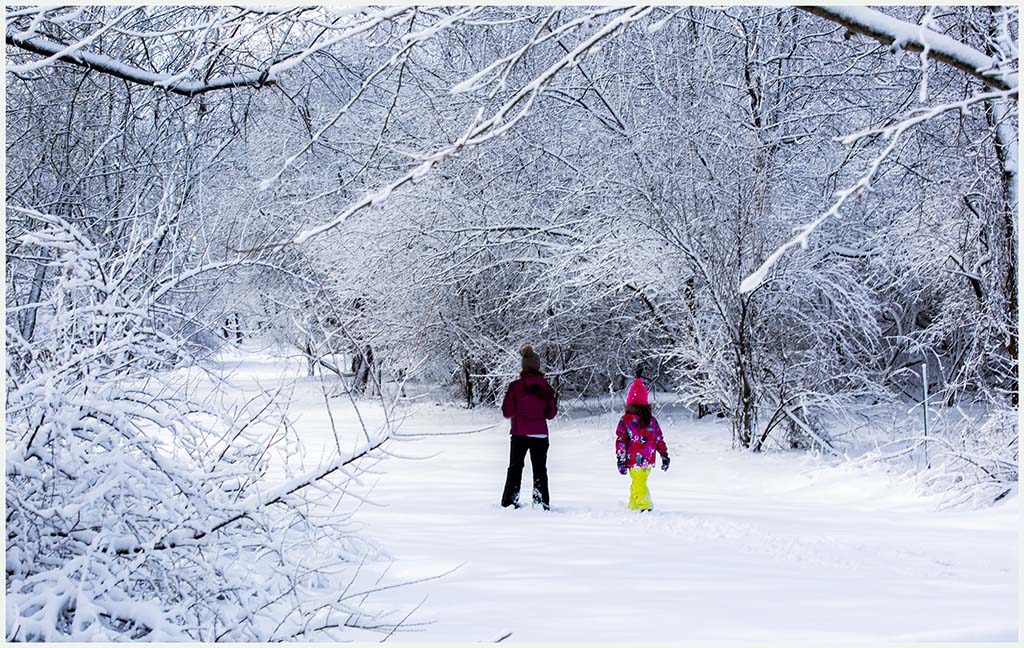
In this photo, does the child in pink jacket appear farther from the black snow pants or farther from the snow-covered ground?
the black snow pants

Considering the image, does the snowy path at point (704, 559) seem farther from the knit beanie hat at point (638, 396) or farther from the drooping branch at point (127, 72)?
the drooping branch at point (127, 72)

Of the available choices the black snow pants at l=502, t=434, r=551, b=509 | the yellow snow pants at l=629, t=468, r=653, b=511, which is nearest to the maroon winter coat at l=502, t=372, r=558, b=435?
the black snow pants at l=502, t=434, r=551, b=509

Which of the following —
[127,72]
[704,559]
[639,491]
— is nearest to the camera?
[127,72]

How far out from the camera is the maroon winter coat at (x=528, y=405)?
927 centimetres

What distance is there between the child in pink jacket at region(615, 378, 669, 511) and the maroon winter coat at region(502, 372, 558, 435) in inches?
27.1

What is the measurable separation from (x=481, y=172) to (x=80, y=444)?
13.3 meters

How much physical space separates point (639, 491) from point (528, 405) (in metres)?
1.26

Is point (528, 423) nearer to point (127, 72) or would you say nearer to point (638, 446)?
point (638, 446)

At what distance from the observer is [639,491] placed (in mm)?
9070

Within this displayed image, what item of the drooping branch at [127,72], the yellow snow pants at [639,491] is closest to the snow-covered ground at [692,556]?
the yellow snow pants at [639,491]

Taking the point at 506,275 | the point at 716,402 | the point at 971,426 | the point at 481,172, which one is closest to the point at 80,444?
the point at 971,426

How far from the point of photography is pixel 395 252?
57.4ft

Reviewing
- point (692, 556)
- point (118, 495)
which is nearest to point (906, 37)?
point (118, 495)

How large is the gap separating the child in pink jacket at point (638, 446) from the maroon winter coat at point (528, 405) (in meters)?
0.69
